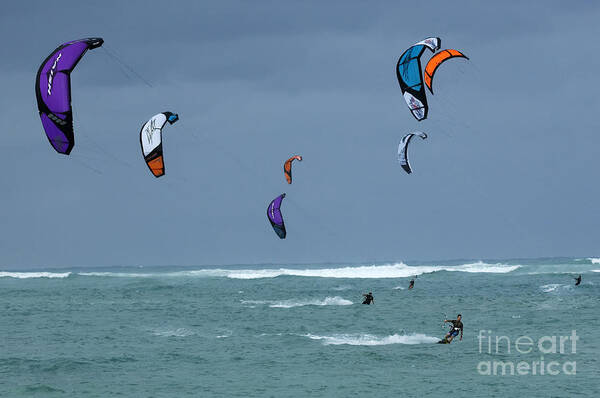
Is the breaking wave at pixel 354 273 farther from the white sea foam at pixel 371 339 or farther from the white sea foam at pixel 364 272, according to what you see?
the white sea foam at pixel 371 339

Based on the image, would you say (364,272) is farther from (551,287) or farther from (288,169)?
(288,169)

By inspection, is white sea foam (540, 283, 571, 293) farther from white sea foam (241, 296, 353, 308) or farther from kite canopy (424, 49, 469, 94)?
kite canopy (424, 49, 469, 94)

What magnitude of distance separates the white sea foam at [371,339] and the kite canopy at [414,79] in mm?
7069

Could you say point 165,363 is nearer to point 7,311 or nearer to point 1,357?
point 1,357

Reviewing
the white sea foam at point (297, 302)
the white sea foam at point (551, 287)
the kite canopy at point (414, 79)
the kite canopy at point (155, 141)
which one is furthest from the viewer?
the white sea foam at point (551, 287)

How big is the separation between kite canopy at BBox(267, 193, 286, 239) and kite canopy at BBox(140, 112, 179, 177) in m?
10.8

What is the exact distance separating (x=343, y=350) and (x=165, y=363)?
5.24 m

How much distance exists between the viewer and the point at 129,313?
128ft

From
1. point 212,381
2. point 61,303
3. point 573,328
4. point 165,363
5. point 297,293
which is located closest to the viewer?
point 212,381

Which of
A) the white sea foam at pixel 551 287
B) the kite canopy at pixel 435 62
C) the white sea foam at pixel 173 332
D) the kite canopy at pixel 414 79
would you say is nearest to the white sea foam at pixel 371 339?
the white sea foam at pixel 173 332

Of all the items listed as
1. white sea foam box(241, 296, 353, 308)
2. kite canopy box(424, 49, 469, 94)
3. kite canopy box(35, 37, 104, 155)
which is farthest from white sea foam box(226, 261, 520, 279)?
kite canopy box(35, 37, 104, 155)

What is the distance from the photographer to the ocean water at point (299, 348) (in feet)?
68.2

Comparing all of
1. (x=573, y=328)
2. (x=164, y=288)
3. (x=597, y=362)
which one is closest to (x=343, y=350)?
(x=597, y=362)

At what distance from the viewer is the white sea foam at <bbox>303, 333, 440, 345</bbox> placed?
1077 inches
